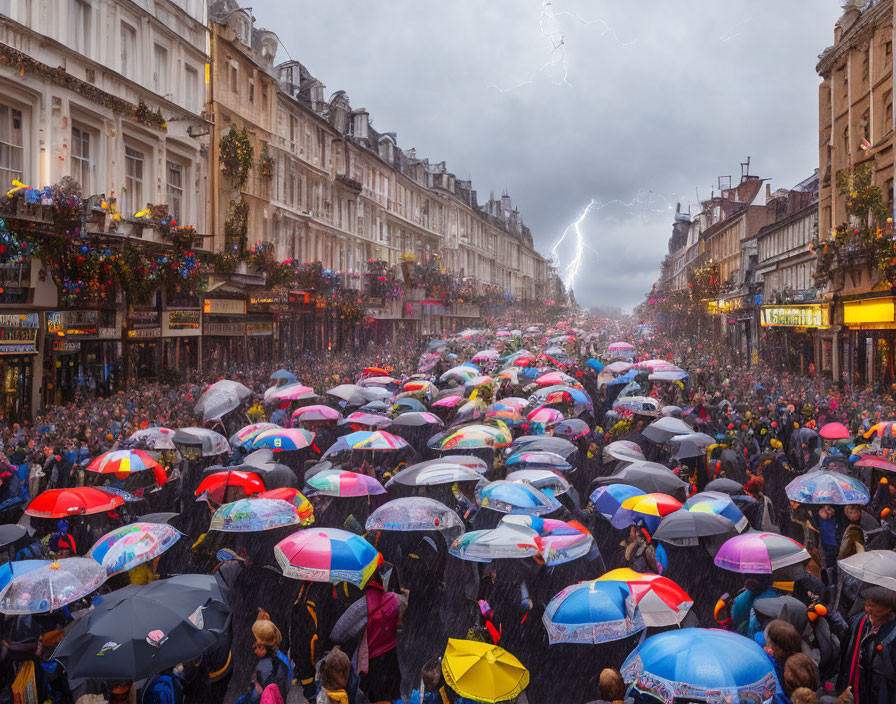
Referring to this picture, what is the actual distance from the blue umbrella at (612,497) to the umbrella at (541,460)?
1423 mm

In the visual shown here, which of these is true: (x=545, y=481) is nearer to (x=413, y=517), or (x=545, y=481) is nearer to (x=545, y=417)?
(x=413, y=517)

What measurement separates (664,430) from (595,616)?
299 inches

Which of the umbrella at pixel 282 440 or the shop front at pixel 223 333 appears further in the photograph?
the shop front at pixel 223 333

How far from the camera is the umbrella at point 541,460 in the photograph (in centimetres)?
999

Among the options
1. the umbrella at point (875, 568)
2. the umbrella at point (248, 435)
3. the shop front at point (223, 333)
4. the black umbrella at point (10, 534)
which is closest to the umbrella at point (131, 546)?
the black umbrella at point (10, 534)

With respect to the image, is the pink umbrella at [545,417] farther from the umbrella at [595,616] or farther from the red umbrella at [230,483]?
the umbrella at [595,616]

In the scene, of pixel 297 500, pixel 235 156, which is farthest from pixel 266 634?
pixel 235 156

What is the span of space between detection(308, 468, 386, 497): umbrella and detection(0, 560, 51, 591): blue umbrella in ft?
10.9

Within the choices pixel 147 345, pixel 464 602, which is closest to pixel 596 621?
pixel 464 602

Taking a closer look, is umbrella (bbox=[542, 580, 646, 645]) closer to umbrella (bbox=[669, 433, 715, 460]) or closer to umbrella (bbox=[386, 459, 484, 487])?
umbrella (bbox=[386, 459, 484, 487])

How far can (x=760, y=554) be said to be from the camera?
607cm

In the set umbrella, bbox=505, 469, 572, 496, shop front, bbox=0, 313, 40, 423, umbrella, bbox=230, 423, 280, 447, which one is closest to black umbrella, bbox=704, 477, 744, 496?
umbrella, bbox=505, 469, 572, 496

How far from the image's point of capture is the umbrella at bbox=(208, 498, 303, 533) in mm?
7145

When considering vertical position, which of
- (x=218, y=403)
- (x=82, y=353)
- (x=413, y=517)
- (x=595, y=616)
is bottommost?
(x=595, y=616)
